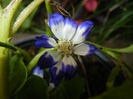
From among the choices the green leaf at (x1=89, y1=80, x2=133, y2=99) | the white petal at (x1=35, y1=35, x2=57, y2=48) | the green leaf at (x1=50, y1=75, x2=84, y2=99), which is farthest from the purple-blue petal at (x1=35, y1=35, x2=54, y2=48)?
the green leaf at (x1=89, y1=80, x2=133, y2=99)

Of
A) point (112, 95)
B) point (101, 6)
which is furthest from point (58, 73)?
point (101, 6)

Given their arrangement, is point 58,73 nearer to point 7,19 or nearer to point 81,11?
point 7,19

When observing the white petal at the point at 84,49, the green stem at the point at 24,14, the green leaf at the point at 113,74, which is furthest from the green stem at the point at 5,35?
the green leaf at the point at 113,74

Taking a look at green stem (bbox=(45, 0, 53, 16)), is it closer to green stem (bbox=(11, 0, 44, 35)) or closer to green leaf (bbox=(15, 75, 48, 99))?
green stem (bbox=(11, 0, 44, 35))

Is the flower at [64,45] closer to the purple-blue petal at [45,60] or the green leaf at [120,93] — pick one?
the purple-blue petal at [45,60]

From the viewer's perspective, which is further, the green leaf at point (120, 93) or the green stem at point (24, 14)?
the green leaf at point (120, 93)
